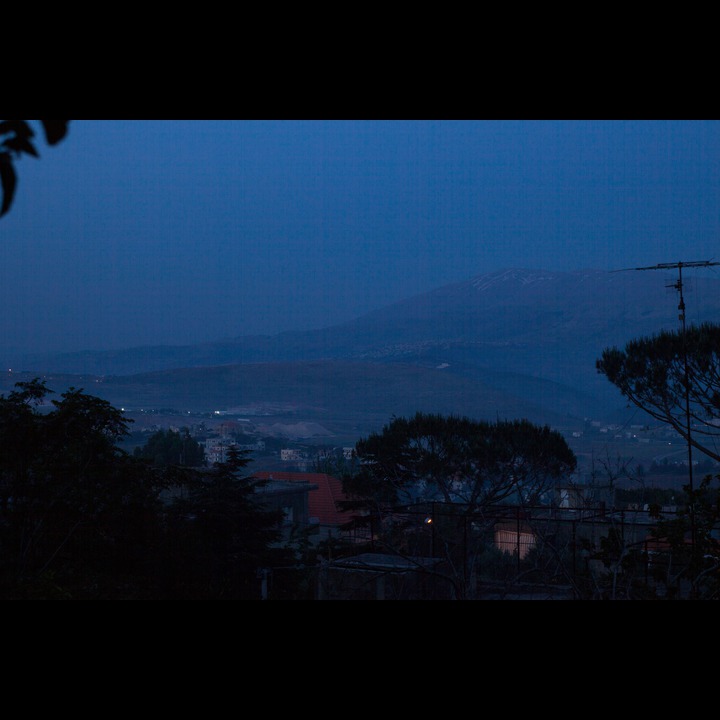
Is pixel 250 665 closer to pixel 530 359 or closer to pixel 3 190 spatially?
pixel 3 190

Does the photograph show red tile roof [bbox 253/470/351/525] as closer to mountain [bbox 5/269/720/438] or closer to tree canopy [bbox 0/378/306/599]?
mountain [bbox 5/269/720/438]

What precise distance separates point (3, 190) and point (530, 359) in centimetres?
3324

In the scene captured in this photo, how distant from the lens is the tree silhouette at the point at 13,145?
956mm

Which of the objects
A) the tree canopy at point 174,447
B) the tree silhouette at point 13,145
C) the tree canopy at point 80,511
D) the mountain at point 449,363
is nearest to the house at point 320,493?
the tree canopy at point 174,447

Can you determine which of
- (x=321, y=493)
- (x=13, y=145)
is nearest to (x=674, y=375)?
(x=13, y=145)

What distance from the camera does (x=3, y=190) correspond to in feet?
3.13

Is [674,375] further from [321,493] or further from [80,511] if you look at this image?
[321,493]

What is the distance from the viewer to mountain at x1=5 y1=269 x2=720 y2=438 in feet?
57.6

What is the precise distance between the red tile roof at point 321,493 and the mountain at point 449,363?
2.62m

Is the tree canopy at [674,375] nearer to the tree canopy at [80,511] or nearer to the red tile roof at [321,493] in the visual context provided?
the tree canopy at [80,511]

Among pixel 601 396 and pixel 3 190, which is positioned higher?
pixel 601 396

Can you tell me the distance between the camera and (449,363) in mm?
31453

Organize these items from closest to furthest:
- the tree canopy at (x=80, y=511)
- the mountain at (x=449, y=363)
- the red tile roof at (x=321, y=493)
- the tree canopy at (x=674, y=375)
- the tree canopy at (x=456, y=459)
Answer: the tree canopy at (x=80, y=511), the tree canopy at (x=674, y=375), the tree canopy at (x=456, y=459), the mountain at (x=449, y=363), the red tile roof at (x=321, y=493)
